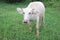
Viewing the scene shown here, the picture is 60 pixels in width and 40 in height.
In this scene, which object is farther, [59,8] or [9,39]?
[59,8]

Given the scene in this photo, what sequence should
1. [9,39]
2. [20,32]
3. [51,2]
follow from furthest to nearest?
[51,2]
[20,32]
[9,39]

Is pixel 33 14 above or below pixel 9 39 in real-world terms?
above

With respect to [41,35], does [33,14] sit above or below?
above

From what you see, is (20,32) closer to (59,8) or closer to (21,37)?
(21,37)

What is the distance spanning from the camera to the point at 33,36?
24.4 ft

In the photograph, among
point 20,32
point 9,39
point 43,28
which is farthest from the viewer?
point 43,28

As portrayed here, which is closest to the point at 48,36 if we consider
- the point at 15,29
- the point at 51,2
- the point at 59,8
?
the point at 15,29

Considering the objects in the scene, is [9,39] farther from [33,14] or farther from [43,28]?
[43,28]

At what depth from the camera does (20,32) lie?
7.90 metres

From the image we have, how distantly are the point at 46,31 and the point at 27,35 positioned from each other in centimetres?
82

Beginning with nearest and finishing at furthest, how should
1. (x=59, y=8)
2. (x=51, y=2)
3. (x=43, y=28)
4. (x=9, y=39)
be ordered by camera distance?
(x=9, y=39) → (x=43, y=28) → (x=59, y=8) → (x=51, y=2)

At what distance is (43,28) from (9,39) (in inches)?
70.6

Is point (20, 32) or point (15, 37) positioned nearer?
point (15, 37)

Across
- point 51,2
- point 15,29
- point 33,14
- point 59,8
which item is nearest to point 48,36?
point 33,14
